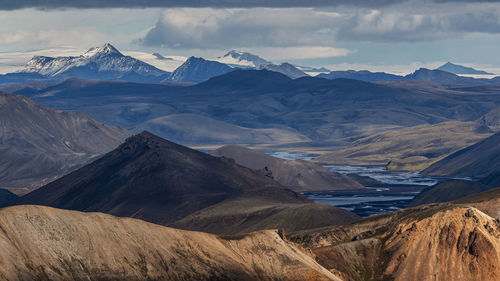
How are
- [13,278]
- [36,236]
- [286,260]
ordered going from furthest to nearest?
[286,260] → [36,236] → [13,278]

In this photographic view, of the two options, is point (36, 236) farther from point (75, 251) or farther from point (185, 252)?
point (185, 252)

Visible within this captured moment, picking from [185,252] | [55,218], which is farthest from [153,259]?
[55,218]

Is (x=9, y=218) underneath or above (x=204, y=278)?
above

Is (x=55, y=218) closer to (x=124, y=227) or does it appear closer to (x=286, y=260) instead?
(x=124, y=227)

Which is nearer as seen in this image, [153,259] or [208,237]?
[153,259]

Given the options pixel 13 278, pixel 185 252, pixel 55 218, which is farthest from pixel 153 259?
pixel 13 278

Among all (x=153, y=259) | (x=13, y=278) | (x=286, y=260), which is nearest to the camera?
(x=13, y=278)
